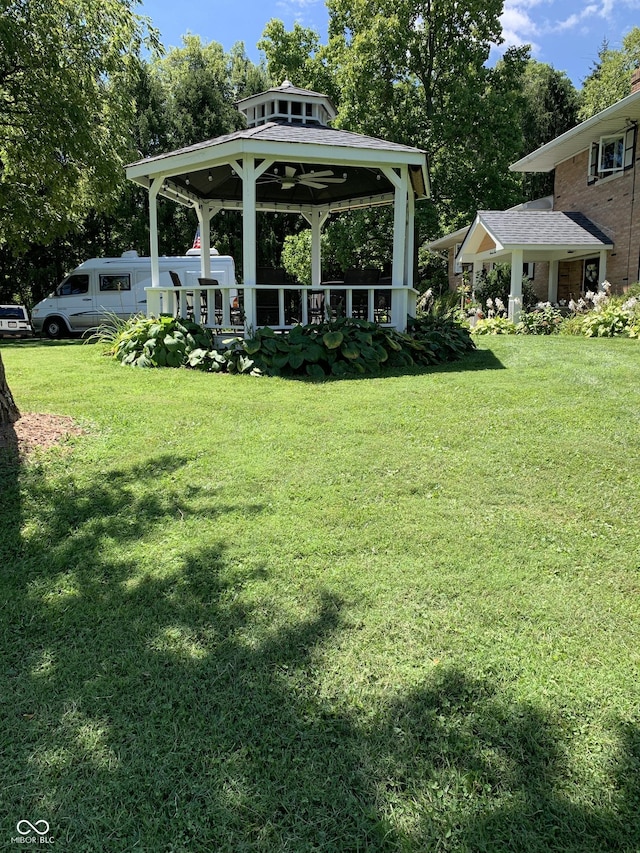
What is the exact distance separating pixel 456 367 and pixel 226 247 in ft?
74.3

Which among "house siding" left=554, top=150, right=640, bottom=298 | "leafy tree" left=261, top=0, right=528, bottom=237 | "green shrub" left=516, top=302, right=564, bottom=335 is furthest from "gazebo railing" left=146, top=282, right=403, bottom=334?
"leafy tree" left=261, top=0, right=528, bottom=237

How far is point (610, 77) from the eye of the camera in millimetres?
31766

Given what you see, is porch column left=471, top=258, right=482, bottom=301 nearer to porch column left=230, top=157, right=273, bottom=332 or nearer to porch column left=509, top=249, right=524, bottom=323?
porch column left=509, top=249, right=524, bottom=323

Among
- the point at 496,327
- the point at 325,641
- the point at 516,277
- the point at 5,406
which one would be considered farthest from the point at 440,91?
the point at 325,641

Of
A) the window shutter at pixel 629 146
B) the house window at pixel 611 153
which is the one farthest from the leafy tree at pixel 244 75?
the window shutter at pixel 629 146

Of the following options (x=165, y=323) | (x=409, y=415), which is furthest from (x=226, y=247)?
(x=409, y=415)

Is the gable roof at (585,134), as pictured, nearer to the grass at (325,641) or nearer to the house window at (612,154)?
the house window at (612,154)

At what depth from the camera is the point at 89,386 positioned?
23.9 feet

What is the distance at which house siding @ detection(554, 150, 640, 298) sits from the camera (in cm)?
1655

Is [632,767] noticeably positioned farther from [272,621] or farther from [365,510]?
[365,510]

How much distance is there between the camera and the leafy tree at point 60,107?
544 inches

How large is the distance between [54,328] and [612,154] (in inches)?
669

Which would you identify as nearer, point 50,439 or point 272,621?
point 272,621

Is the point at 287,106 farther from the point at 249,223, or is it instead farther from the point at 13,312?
the point at 13,312
